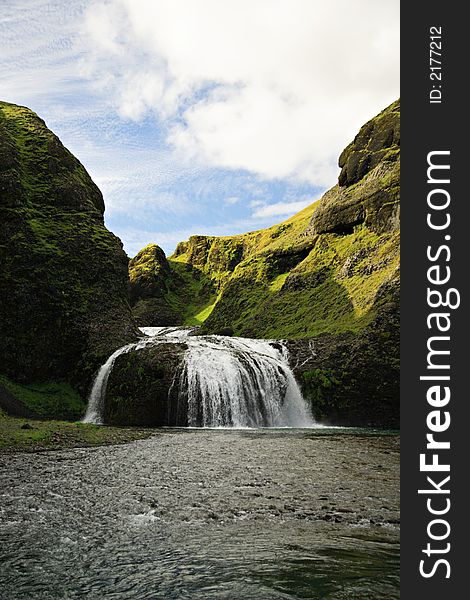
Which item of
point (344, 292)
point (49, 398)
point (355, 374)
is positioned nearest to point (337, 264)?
point (344, 292)

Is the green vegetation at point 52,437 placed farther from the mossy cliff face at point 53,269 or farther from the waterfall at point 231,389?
the mossy cliff face at point 53,269

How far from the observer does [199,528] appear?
9.48 m

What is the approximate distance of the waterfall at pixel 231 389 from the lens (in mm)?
35281

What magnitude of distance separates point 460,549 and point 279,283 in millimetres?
73227

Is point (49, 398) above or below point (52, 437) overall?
above

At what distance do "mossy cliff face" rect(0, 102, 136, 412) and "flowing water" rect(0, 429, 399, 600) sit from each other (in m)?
31.0

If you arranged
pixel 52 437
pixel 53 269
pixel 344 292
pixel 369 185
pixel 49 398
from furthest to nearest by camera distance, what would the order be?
pixel 369 185
pixel 344 292
pixel 53 269
pixel 49 398
pixel 52 437

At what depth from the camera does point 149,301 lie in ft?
389

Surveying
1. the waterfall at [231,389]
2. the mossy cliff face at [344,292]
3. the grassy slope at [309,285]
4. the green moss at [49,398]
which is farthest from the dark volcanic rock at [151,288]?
the waterfall at [231,389]

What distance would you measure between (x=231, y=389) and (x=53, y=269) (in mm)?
26455

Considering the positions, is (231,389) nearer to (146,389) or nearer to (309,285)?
(146,389)

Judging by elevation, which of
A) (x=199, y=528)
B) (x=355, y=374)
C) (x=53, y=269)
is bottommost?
(x=199, y=528)

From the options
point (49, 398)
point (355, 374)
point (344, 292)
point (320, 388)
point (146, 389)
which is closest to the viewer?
point (146, 389)

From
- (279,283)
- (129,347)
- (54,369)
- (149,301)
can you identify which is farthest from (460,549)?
(149,301)
